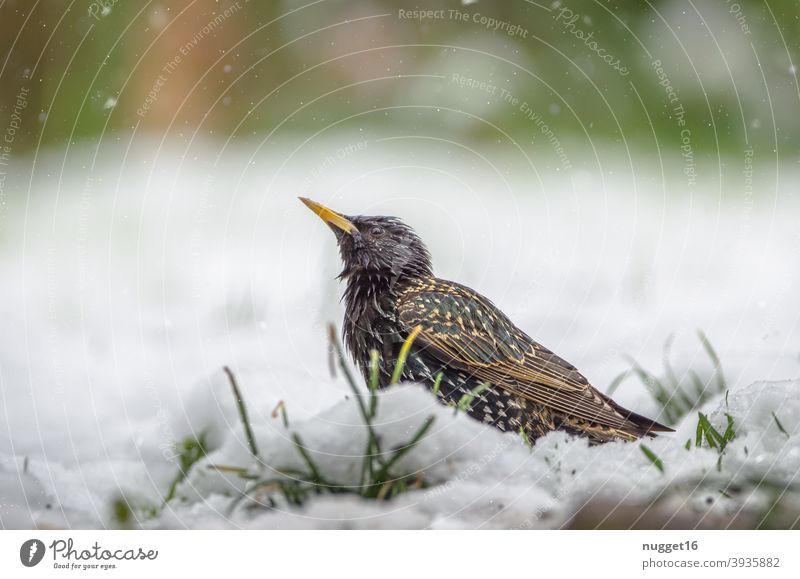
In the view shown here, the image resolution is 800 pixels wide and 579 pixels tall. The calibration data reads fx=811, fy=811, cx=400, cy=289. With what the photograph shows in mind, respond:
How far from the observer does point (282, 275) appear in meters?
1.27

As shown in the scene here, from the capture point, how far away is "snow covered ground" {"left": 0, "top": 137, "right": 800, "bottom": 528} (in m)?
1.23

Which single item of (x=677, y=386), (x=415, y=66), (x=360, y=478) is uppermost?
(x=415, y=66)

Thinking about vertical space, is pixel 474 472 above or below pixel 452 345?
below

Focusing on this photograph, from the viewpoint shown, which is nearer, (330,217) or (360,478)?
(360,478)

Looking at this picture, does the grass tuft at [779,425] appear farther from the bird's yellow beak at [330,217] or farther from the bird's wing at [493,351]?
the bird's yellow beak at [330,217]

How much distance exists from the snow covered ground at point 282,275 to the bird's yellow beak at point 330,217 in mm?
22

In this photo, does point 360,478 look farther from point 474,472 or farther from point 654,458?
point 654,458

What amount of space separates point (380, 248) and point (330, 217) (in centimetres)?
9

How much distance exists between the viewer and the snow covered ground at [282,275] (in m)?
1.23

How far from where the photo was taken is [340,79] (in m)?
1.25
